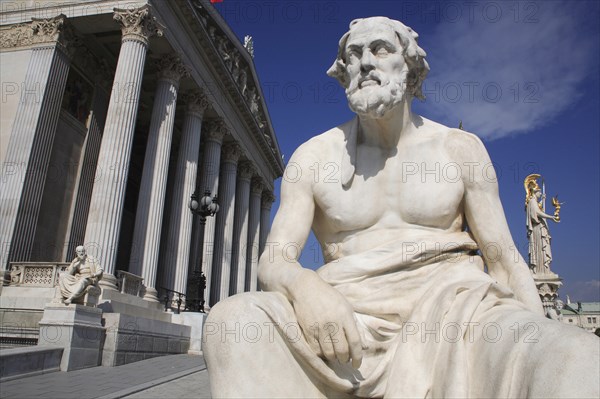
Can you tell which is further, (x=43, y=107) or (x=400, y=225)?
(x=43, y=107)

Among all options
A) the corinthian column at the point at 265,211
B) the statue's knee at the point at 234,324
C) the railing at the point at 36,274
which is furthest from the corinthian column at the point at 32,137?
the corinthian column at the point at 265,211

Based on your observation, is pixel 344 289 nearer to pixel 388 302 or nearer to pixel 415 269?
pixel 388 302

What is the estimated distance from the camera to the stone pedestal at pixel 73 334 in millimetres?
9422

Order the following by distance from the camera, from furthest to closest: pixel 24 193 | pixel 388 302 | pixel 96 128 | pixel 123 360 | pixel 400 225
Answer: pixel 96 128 < pixel 24 193 < pixel 123 360 < pixel 400 225 < pixel 388 302

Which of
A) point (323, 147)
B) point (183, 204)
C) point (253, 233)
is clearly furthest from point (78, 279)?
point (253, 233)

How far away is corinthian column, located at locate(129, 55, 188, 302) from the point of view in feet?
58.4

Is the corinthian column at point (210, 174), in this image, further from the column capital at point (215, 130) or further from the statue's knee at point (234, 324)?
the statue's knee at point (234, 324)

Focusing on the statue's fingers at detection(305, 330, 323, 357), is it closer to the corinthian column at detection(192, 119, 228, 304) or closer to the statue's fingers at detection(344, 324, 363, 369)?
the statue's fingers at detection(344, 324, 363, 369)

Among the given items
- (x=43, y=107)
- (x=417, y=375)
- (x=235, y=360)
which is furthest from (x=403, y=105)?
(x=43, y=107)

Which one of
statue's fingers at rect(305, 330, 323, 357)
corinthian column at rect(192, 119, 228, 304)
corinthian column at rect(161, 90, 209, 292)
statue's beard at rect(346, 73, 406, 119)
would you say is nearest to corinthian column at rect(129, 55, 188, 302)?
corinthian column at rect(161, 90, 209, 292)

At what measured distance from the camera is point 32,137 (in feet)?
51.8

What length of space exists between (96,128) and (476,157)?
20.6 meters

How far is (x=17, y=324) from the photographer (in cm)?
1286

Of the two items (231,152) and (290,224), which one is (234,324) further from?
(231,152)
